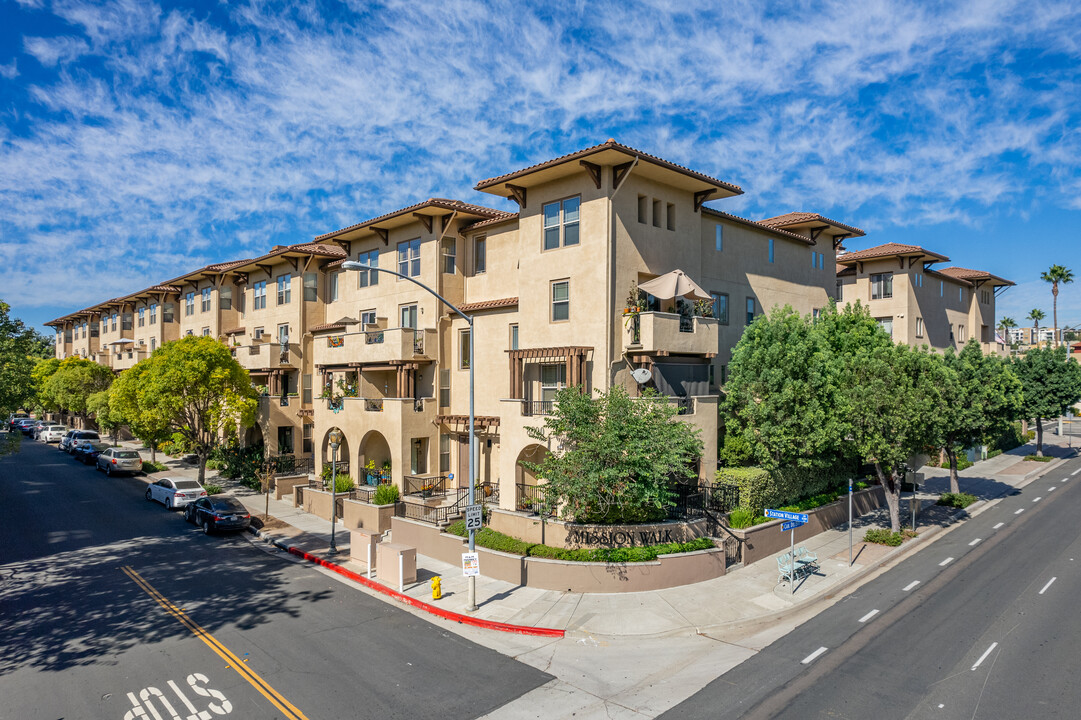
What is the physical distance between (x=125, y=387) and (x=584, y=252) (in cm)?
2852

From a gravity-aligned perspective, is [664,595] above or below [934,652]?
below

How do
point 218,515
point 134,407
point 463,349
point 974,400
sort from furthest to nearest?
point 134,407 < point 463,349 < point 974,400 < point 218,515

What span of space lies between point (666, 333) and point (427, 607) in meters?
11.6

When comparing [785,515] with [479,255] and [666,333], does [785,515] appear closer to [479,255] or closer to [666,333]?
[666,333]

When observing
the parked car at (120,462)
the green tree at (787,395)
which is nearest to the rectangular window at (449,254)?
the green tree at (787,395)

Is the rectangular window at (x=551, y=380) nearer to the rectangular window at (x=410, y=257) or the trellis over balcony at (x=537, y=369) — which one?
the trellis over balcony at (x=537, y=369)

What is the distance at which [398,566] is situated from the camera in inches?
712

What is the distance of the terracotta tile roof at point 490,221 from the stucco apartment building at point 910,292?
22381 mm

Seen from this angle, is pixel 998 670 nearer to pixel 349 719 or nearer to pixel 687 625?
pixel 687 625

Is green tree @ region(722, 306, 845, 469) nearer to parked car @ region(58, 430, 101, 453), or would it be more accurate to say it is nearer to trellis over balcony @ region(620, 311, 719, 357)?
trellis over balcony @ region(620, 311, 719, 357)

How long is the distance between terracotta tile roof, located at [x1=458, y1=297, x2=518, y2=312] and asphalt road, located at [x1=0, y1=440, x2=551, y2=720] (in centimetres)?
1219

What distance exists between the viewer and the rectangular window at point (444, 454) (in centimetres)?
2738

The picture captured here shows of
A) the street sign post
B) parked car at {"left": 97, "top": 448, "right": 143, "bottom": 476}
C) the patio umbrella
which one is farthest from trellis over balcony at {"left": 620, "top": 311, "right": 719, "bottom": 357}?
parked car at {"left": 97, "top": 448, "right": 143, "bottom": 476}

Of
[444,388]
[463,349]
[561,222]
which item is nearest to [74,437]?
[444,388]
